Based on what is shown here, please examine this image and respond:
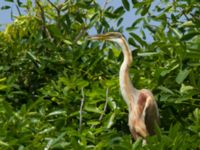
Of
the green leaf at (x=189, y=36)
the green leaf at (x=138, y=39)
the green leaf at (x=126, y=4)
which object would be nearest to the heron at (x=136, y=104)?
the green leaf at (x=138, y=39)

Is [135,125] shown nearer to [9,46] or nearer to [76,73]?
[76,73]

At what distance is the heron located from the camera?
196 inches

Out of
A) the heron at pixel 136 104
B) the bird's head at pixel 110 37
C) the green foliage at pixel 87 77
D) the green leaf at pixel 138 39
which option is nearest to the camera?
the green foliage at pixel 87 77

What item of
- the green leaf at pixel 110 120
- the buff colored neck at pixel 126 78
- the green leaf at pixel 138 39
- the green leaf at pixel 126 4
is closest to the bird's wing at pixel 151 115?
the buff colored neck at pixel 126 78

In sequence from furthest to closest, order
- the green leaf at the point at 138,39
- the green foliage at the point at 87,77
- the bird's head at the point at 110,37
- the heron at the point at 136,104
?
the bird's head at the point at 110,37 < the green leaf at the point at 138,39 < the heron at the point at 136,104 < the green foliage at the point at 87,77

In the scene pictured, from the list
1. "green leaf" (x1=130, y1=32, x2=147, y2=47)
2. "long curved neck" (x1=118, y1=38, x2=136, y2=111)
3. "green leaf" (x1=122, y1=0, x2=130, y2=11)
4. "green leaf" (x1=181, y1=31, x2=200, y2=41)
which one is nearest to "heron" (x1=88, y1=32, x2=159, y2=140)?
"long curved neck" (x1=118, y1=38, x2=136, y2=111)

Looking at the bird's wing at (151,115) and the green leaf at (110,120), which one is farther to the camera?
the bird's wing at (151,115)

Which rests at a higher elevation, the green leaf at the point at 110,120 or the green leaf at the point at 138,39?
the green leaf at the point at 138,39

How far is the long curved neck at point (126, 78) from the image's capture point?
16.6ft

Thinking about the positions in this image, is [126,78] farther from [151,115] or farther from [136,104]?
[151,115]

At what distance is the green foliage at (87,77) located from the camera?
4098 mm

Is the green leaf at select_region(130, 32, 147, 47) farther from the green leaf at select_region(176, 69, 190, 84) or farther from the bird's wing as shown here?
the green leaf at select_region(176, 69, 190, 84)

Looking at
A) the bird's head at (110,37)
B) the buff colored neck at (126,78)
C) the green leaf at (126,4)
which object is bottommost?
the buff colored neck at (126,78)

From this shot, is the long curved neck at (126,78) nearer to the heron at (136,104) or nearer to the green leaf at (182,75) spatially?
the heron at (136,104)
